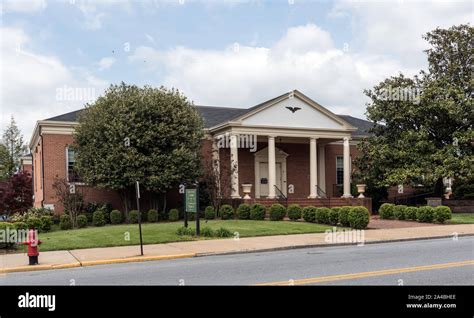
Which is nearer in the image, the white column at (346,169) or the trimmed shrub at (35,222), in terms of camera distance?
the trimmed shrub at (35,222)

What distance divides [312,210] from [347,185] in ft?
28.8

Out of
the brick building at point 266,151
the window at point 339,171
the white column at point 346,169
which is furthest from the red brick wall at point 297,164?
the white column at point 346,169

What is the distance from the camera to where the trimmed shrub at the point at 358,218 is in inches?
781

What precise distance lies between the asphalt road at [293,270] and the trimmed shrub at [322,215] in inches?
297

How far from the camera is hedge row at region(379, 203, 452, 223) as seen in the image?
22422 millimetres

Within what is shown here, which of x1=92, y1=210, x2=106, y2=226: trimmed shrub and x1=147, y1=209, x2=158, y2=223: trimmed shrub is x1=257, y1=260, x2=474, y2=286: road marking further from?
x1=92, y1=210, x2=106, y2=226: trimmed shrub

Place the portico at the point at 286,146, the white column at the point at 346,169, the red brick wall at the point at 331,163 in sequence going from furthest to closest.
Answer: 1. the red brick wall at the point at 331,163
2. the white column at the point at 346,169
3. the portico at the point at 286,146

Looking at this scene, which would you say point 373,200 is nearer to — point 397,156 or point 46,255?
point 397,156

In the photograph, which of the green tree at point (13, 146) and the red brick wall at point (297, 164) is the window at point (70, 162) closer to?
the red brick wall at point (297, 164)

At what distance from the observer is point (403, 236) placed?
17516 millimetres

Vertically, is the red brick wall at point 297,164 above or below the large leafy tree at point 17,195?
above

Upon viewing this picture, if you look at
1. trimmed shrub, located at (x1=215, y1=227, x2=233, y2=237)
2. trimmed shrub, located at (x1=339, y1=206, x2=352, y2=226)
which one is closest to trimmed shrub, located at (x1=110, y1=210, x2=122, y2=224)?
trimmed shrub, located at (x1=215, y1=227, x2=233, y2=237)

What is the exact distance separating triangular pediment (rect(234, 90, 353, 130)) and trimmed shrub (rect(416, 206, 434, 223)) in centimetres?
870
